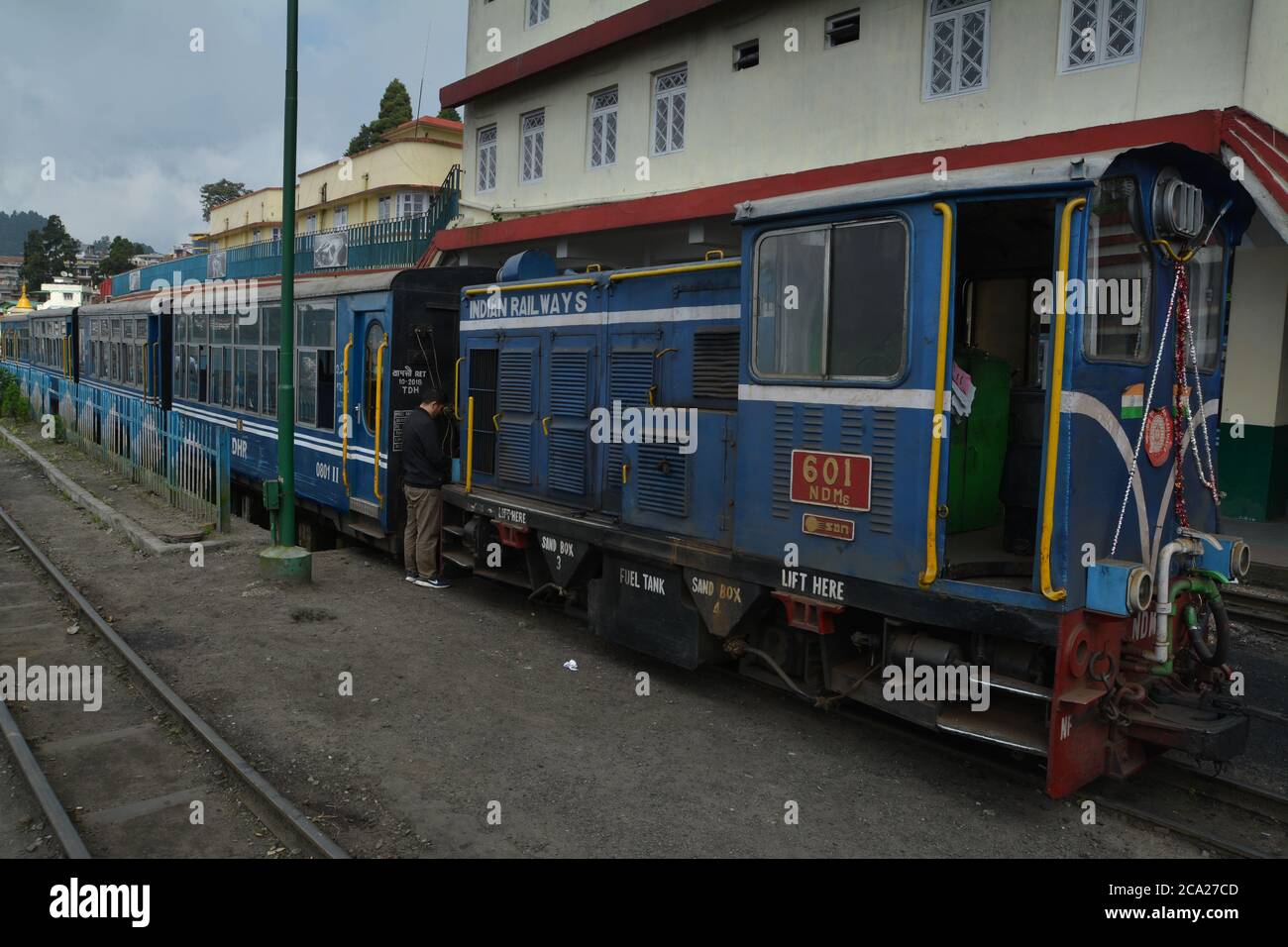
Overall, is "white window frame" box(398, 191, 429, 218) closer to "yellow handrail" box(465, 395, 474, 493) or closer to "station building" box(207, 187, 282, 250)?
"station building" box(207, 187, 282, 250)

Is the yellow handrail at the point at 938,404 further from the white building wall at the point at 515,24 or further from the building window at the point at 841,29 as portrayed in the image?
the white building wall at the point at 515,24

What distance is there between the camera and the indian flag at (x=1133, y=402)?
17.7ft

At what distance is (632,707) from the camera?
7.13m

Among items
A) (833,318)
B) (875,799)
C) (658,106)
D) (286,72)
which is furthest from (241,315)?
(875,799)

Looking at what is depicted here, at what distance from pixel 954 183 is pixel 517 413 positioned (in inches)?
204

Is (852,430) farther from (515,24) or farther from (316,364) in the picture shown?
(515,24)

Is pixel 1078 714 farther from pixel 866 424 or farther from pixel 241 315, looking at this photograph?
pixel 241 315

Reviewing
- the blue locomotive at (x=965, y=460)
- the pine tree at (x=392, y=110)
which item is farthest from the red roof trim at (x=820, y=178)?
the pine tree at (x=392, y=110)

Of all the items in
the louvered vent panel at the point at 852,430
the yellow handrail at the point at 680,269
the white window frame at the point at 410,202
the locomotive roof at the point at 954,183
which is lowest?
the louvered vent panel at the point at 852,430

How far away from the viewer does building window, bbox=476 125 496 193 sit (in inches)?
854

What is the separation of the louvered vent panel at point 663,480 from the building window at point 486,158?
619 inches

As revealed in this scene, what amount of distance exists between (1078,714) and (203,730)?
5240 mm

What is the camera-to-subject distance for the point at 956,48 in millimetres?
12602

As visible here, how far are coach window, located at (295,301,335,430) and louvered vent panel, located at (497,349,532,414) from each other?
9.68ft
